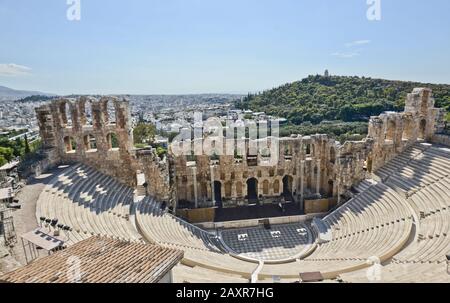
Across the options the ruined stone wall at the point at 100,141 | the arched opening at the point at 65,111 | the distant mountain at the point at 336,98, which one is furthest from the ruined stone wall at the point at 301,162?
the distant mountain at the point at 336,98

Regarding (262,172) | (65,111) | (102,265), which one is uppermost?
(65,111)

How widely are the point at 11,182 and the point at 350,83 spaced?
255 ft

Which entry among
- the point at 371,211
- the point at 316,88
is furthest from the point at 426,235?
the point at 316,88

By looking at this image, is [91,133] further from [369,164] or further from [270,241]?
[369,164]

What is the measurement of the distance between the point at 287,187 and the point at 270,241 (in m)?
8.36

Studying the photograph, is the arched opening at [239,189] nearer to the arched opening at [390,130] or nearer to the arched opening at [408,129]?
the arched opening at [390,130]

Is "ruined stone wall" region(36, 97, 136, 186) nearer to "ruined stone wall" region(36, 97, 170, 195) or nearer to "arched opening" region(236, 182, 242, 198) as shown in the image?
"ruined stone wall" region(36, 97, 170, 195)

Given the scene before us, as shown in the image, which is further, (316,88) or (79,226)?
(316,88)

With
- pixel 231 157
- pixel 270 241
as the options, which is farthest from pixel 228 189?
pixel 270 241

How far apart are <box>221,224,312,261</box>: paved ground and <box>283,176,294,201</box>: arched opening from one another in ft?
13.7

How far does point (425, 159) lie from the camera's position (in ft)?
74.5

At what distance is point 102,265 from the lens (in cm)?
844
